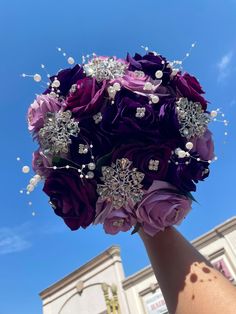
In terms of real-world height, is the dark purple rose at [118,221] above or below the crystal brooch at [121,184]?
below

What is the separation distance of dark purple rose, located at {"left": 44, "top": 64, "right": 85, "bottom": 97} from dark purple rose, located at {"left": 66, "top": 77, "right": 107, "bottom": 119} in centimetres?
10

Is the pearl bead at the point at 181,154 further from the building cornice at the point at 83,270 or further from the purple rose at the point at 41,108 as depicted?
the building cornice at the point at 83,270

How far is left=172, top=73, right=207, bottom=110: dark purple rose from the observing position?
1023mm

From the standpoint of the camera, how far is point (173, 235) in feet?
2.82

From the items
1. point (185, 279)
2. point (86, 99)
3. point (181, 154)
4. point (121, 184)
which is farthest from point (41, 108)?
point (185, 279)

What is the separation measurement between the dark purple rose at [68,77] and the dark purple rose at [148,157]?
14.0 inches

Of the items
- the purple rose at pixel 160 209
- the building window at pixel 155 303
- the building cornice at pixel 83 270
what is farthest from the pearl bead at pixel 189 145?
the building cornice at pixel 83 270

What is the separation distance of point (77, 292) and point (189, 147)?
34.4ft

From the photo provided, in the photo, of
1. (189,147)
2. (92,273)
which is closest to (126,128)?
(189,147)

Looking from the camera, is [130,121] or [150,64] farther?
[150,64]

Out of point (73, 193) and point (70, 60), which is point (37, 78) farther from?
point (73, 193)

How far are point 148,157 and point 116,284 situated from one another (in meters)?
9.00

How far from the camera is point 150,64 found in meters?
1.08

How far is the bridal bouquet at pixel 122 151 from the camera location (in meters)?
0.90
